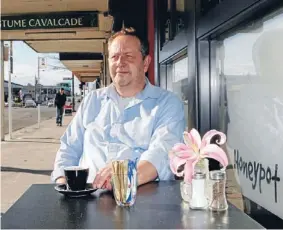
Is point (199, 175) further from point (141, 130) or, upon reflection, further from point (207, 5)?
point (207, 5)

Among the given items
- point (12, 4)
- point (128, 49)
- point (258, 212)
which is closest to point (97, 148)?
point (128, 49)

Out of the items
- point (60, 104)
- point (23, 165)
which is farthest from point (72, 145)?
point (60, 104)

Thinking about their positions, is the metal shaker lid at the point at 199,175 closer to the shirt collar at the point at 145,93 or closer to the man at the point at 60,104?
the shirt collar at the point at 145,93

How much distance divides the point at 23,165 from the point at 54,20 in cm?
260

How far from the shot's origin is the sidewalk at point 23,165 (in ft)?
16.7

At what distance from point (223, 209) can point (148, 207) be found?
0.79 feet

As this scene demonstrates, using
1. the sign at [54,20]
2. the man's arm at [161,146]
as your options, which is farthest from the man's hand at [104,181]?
the sign at [54,20]

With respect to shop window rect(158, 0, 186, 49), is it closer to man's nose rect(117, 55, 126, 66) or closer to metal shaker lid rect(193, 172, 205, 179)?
man's nose rect(117, 55, 126, 66)

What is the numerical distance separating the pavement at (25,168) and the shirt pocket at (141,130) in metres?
0.43

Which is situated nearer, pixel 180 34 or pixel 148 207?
pixel 148 207

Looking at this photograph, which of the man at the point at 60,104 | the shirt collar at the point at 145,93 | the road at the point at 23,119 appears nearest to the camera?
the shirt collar at the point at 145,93

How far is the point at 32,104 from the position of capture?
48.0 meters

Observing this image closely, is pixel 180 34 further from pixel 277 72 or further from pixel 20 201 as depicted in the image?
pixel 20 201

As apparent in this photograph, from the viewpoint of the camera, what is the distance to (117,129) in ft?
6.81
